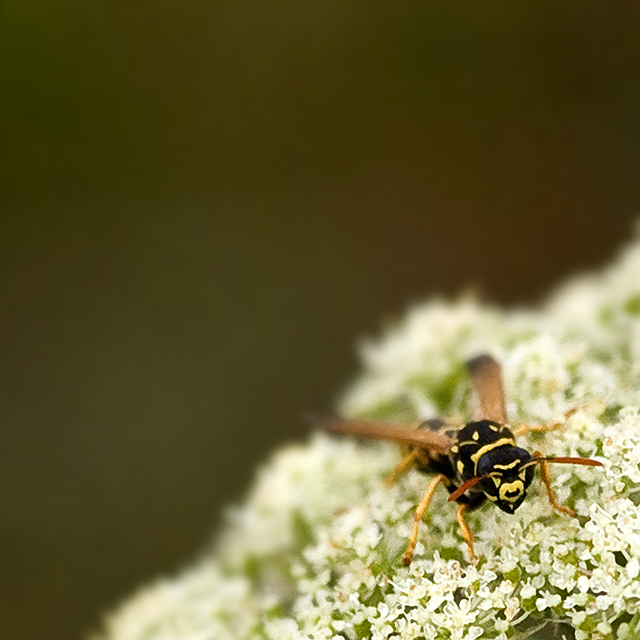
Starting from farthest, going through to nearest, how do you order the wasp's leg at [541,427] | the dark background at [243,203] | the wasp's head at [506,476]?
the dark background at [243,203]
the wasp's leg at [541,427]
the wasp's head at [506,476]

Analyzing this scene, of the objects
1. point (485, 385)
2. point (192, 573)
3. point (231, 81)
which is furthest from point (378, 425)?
point (231, 81)

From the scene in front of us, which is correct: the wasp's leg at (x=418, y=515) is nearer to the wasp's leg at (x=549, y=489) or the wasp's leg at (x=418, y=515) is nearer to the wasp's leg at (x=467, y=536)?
the wasp's leg at (x=467, y=536)

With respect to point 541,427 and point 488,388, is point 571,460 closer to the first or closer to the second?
point 541,427

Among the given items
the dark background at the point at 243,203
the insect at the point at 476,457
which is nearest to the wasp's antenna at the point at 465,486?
the insect at the point at 476,457

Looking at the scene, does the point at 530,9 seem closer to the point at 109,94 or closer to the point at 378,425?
the point at 109,94

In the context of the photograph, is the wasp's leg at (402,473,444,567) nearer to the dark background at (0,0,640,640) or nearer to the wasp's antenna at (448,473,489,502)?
the wasp's antenna at (448,473,489,502)

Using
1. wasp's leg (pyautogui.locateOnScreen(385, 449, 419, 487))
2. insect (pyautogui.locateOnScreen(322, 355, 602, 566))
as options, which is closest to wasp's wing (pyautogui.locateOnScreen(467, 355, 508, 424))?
insect (pyautogui.locateOnScreen(322, 355, 602, 566))
